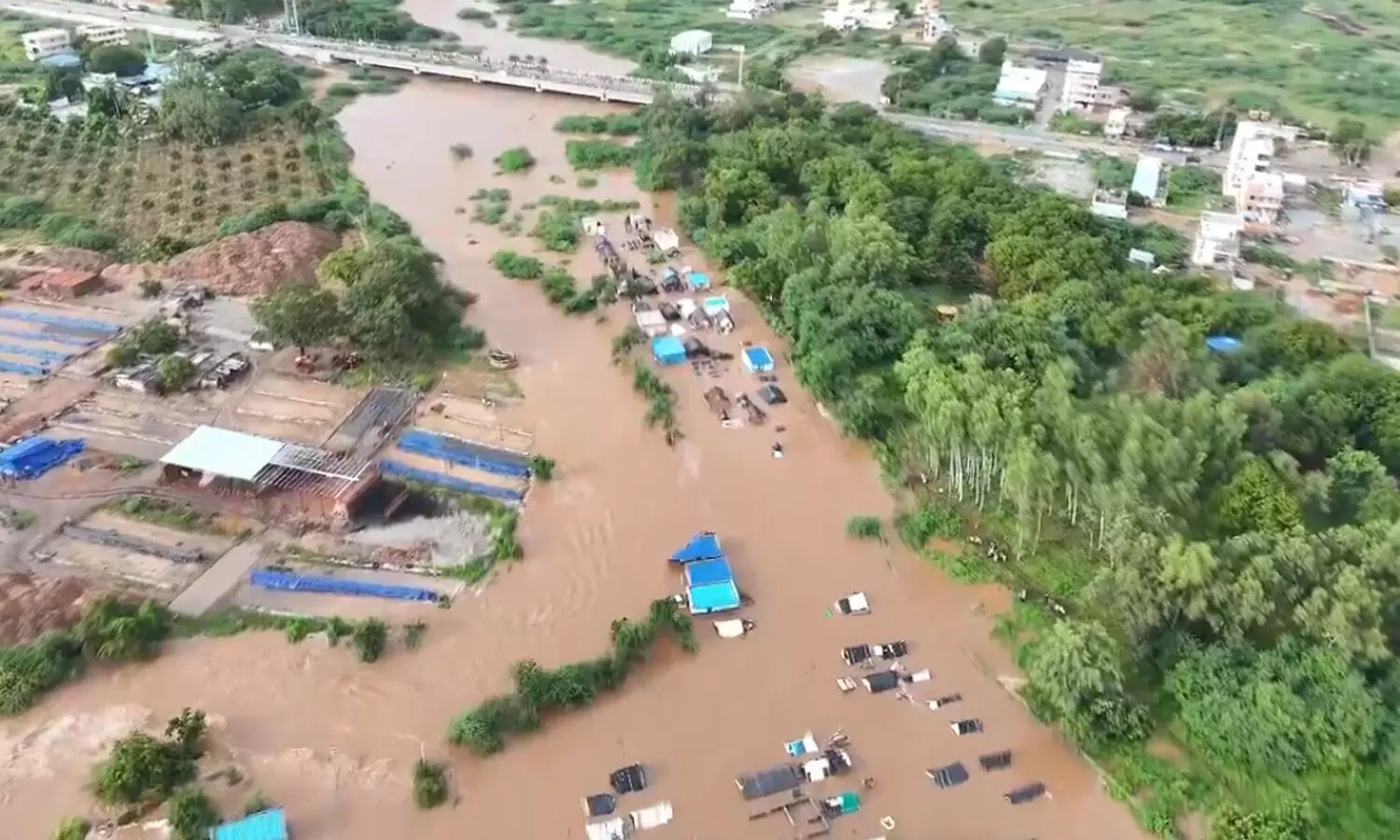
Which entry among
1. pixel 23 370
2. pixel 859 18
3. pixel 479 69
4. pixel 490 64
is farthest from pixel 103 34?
pixel 859 18

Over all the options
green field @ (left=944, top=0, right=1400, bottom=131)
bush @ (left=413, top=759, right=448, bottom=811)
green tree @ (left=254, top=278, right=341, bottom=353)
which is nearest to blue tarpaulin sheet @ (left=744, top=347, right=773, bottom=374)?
→ green tree @ (left=254, top=278, right=341, bottom=353)

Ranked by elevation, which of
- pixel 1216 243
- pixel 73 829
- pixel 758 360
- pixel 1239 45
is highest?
pixel 1239 45

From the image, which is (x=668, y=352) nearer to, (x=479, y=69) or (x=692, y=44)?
(x=479, y=69)

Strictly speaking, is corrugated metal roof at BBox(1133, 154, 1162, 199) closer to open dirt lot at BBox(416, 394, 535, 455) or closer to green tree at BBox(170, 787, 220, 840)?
open dirt lot at BBox(416, 394, 535, 455)

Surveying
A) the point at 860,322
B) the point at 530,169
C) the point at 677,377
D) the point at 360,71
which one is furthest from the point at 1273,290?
the point at 360,71

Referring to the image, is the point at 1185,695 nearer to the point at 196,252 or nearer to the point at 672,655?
the point at 672,655

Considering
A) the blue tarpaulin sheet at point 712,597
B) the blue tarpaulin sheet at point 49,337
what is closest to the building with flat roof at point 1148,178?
the blue tarpaulin sheet at point 712,597
